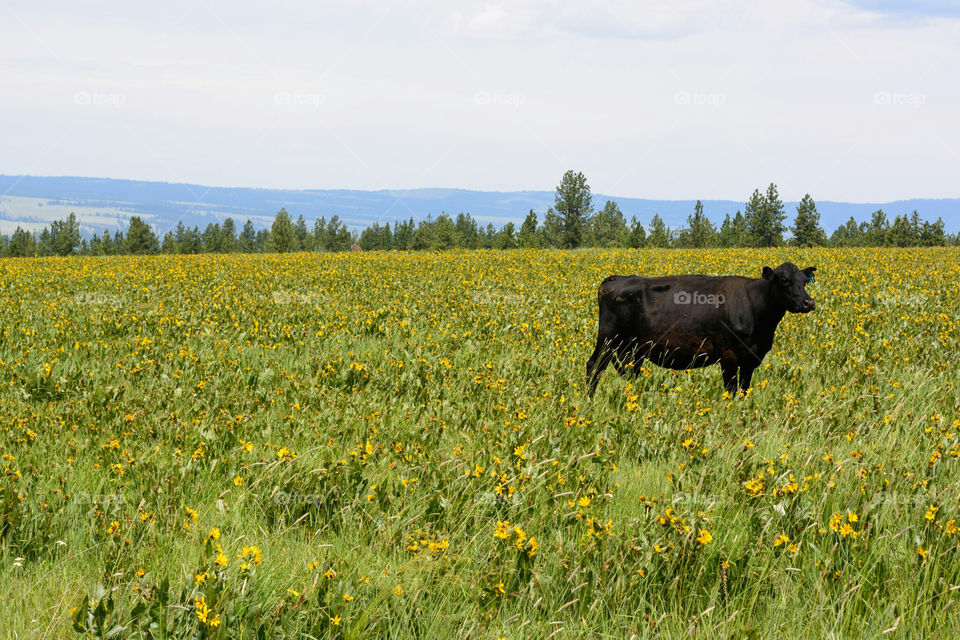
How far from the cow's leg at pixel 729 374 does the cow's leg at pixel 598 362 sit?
4.70 feet

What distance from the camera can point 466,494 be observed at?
4.63 metres

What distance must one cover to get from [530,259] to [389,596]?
84.5 ft

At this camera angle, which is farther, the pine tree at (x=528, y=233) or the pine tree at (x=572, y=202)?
the pine tree at (x=572, y=202)

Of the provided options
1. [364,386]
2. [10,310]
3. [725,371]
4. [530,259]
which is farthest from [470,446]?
[530,259]

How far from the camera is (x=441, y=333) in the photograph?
11625 millimetres

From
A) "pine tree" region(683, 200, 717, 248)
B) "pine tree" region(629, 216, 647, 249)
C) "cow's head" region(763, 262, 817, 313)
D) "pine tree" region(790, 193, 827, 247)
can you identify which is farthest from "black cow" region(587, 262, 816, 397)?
"pine tree" region(683, 200, 717, 248)

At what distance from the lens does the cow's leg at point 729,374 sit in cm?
822

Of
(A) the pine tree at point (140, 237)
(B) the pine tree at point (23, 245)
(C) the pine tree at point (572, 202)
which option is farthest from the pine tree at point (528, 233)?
(B) the pine tree at point (23, 245)

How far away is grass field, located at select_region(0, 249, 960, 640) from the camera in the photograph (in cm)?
332

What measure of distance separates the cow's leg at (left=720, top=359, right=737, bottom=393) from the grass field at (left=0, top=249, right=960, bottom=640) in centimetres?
19

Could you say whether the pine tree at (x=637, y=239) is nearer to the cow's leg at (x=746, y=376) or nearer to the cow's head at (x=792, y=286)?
the cow's head at (x=792, y=286)

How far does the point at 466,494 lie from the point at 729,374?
4.98 meters

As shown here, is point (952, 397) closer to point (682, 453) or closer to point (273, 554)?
point (682, 453)

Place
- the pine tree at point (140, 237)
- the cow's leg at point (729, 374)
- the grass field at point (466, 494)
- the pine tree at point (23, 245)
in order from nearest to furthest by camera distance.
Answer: the grass field at point (466, 494) → the cow's leg at point (729, 374) → the pine tree at point (140, 237) → the pine tree at point (23, 245)
